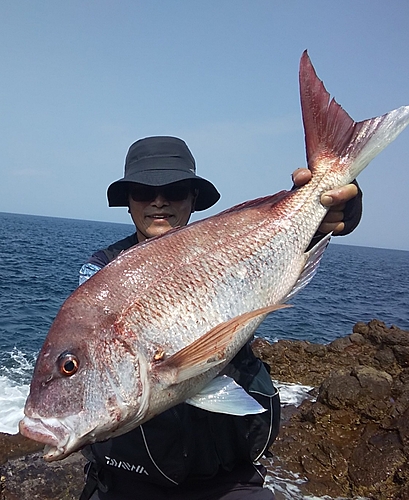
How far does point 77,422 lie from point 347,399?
6614 millimetres

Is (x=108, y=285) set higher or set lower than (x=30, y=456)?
higher

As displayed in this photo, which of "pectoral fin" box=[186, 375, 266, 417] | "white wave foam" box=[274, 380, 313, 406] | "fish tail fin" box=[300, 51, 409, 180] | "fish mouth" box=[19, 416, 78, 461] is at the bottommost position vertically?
"white wave foam" box=[274, 380, 313, 406]

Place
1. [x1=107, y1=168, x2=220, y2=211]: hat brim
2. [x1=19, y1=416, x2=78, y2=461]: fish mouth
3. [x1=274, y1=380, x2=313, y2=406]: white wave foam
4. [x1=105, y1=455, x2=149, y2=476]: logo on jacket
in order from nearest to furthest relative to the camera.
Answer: [x1=19, y1=416, x2=78, y2=461]: fish mouth, [x1=105, y1=455, x2=149, y2=476]: logo on jacket, [x1=107, y1=168, x2=220, y2=211]: hat brim, [x1=274, y1=380, x2=313, y2=406]: white wave foam

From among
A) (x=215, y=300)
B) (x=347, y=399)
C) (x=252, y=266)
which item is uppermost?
(x=252, y=266)

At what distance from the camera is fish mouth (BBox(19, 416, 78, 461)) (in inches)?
70.7

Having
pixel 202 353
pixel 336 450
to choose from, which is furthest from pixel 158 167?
pixel 336 450

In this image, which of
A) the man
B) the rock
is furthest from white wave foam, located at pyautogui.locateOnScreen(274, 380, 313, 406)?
the man

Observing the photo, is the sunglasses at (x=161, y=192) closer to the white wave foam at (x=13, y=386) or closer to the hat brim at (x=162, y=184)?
the hat brim at (x=162, y=184)

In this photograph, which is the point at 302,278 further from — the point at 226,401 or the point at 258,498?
the point at 258,498

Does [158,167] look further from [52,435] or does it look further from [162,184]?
[52,435]

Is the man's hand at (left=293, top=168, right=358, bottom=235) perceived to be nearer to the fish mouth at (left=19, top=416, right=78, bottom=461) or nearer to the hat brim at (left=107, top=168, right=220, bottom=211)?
the hat brim at (left=107, top=168, right=220, bottom=211)

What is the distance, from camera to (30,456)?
6406 mm

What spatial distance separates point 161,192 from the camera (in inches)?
119

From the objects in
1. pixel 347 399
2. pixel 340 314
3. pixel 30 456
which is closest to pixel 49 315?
pixel 30 456
